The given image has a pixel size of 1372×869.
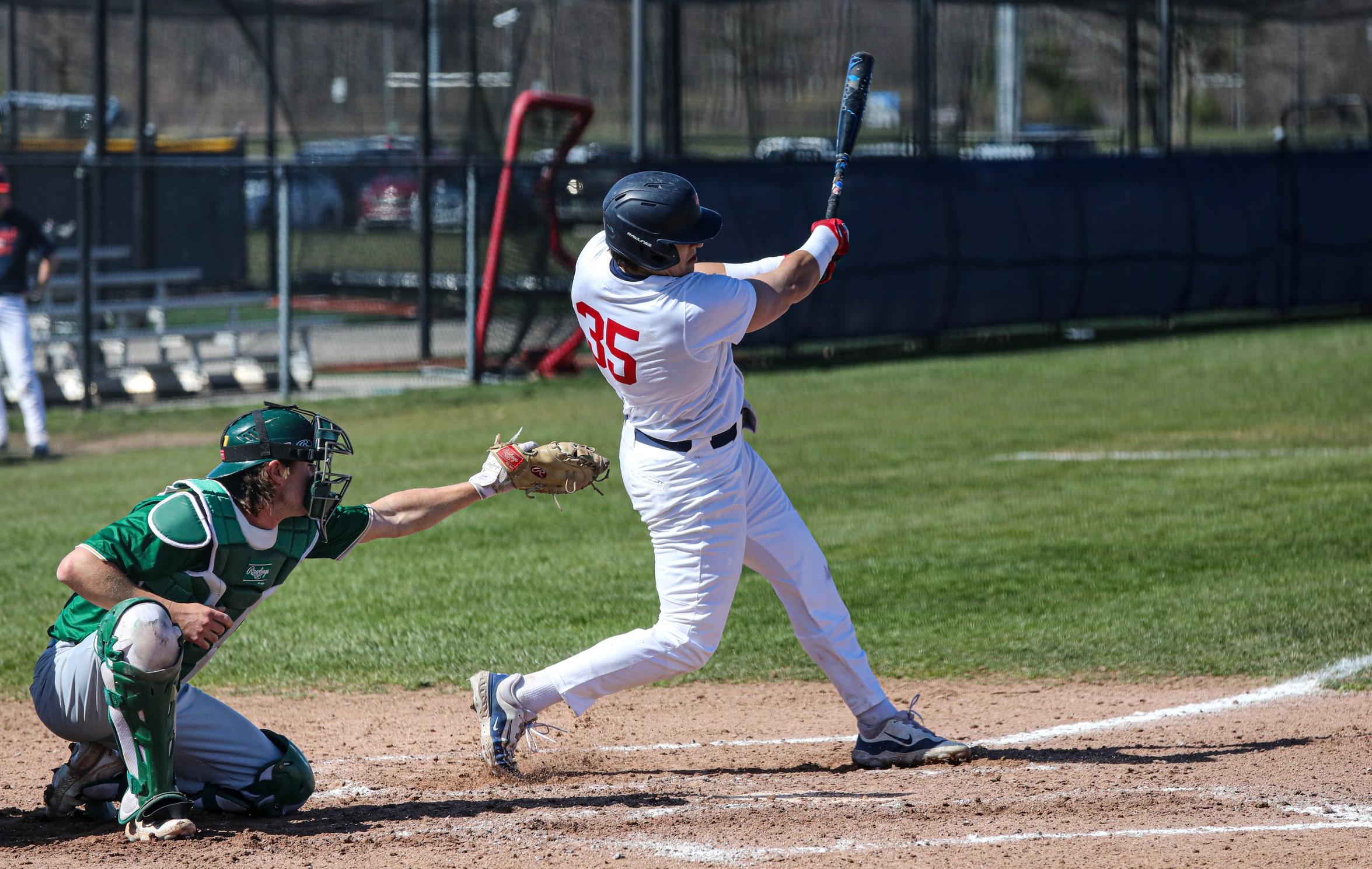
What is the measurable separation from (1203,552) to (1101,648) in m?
1.84

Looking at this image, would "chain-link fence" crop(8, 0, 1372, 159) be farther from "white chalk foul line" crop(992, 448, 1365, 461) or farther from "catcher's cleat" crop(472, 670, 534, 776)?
"catcher's cleat" crop(472, 670, 534, 776)

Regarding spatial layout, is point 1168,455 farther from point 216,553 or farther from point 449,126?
point 449,126

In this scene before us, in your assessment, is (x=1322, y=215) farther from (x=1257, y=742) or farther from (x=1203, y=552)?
(x=1257, y=742)

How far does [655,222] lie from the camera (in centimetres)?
439

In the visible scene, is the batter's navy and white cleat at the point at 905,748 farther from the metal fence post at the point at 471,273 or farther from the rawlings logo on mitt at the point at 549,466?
the metal fence post at the point at 471,273

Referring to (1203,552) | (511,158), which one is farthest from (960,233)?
(1203,552)

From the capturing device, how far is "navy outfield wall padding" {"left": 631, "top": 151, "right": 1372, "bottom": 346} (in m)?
17.0

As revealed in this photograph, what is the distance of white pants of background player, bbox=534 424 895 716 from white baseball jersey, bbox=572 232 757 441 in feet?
0.35

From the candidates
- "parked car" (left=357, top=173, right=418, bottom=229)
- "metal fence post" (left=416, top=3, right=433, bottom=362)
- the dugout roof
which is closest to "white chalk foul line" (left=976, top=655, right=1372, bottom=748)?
"metal fence post" (left=416, top=3, right=433, bottom=362)

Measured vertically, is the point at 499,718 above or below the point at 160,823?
above

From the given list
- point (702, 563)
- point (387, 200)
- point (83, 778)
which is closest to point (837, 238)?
point (702, 563)

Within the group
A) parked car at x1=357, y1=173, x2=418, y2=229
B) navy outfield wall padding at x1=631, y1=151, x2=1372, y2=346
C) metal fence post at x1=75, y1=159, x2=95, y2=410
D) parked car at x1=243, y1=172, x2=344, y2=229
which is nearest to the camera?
metal fence post at x1=75, y1=159, x2=95, y2=410

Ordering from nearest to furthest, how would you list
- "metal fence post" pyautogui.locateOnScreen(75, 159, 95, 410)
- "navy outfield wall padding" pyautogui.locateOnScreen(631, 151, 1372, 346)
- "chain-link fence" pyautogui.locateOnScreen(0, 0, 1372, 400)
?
"metal fence post" pyautogui.locateOnScreen(75, 159, 95, 410) < "chain-link fence" pyautogui.locateOnScreen(0, 0, 1372, 400) < "navy outfield wall padding" pyautogui.locateOnScreen(631, 151, 1372, 346)

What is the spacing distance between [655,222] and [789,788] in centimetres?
182
